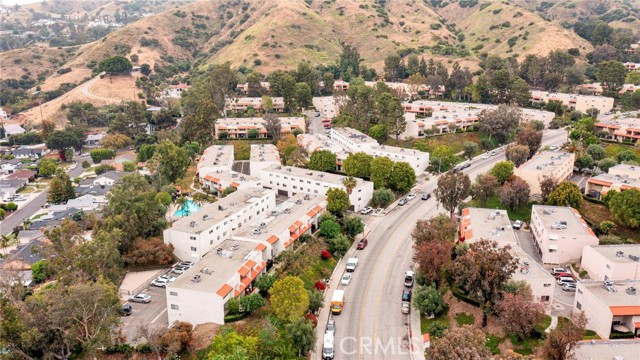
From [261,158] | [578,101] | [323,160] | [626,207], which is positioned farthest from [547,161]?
[578,101]

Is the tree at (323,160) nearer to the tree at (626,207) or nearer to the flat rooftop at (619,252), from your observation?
the tree at (626,207)

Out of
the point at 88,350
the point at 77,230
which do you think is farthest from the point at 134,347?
the point at 77,230

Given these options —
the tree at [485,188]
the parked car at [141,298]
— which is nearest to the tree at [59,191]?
the parked car at [141,298]

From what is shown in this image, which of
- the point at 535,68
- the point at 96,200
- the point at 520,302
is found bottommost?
the point at 96,200

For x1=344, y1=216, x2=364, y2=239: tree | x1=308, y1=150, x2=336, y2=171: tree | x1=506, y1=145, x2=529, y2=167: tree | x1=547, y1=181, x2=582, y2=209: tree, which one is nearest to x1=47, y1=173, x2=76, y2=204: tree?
x1=308, y1=150, x2=336, y2=171: tree

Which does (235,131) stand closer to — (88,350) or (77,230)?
(77,230)

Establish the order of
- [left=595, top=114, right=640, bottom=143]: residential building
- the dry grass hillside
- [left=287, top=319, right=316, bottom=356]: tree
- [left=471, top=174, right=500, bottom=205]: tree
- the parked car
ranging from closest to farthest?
[left=287, top=319, right=316, bottom=356]: tree
the parked car
[left=471, top=174, right=500, bottom=205]: tree
[left=595, top=114, right=640, bottom=143]: residential building
the dry grass hillside

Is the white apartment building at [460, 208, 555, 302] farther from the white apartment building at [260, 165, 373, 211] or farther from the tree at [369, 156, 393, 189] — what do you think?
the white apartment building at [260, 165, 373, 211]

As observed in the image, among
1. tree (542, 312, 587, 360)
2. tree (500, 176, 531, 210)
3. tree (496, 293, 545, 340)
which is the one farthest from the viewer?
tree (500, 176, 531, 210)

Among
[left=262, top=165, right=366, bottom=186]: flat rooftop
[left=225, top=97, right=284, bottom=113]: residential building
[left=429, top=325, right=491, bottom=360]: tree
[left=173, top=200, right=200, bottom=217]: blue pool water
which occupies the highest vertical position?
[left=225, top=97, right=284, bottom=113]: residential building
